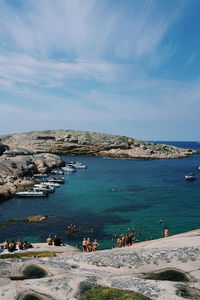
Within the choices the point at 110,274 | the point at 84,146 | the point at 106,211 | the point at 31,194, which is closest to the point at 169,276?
the point at 110,274

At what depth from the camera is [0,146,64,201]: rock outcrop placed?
74.0 metres

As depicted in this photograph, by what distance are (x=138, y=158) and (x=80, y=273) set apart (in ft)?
499

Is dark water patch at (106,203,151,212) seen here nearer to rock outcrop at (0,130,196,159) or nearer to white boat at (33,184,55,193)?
white boat at (33,184,55,193)

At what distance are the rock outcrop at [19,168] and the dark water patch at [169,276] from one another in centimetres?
5560

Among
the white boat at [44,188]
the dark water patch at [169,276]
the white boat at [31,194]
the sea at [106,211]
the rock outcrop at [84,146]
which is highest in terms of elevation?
the rock outcrop at [84,146]

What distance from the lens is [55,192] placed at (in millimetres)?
76375

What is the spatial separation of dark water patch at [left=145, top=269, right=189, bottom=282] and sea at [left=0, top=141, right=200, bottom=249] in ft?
75.3

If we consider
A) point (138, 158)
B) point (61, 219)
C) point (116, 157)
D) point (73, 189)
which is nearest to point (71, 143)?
point (116, 157)

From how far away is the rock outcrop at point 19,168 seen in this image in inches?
2913

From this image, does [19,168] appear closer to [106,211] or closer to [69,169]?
[69,169]

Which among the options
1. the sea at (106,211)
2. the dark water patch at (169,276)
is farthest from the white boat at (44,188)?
the dark water patch at (169,276)

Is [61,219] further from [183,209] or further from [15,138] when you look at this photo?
[15,138]

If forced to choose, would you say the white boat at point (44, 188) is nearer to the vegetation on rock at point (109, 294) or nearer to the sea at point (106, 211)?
the sea at point (106, 211)

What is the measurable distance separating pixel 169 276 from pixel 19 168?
8136cm
